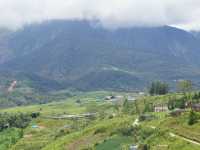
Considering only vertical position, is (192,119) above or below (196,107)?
below

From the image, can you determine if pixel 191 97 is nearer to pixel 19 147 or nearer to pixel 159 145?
pixel 19 147

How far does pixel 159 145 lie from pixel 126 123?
45730 millimetres

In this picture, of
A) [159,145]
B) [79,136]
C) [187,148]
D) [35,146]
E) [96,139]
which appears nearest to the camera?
[187,148]

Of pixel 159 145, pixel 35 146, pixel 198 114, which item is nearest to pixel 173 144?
pixel 159 145

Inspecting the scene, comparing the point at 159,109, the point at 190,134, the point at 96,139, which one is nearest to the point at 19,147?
the point at 96,139

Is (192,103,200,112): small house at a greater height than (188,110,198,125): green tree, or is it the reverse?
(192,103,200,112): small house

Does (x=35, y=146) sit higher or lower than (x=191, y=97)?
lower

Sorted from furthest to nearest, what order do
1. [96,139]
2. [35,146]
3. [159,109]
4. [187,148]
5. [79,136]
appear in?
[159,109] → [35,146] → [79,136] → [96,139] → [187,148]

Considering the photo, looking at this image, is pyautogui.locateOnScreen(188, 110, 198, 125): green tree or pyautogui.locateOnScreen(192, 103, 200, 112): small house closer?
pyautogui.locateOnScreen(188, 110, 198, 125): green tree

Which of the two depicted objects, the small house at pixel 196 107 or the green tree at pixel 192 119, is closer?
the green tree at pixel 192 119

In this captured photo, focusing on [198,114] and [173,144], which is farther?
[198,114]

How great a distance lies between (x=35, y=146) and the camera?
604ft

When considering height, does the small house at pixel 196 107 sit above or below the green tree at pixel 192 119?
above

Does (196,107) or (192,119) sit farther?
(196,107)
